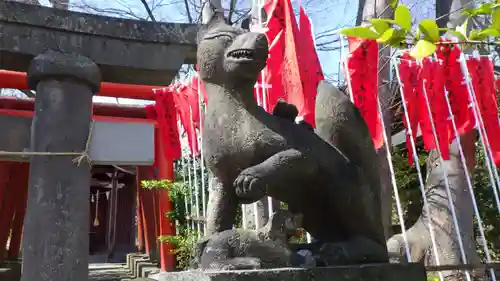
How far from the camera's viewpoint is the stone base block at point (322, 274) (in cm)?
158

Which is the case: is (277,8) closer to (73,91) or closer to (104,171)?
(73,91)

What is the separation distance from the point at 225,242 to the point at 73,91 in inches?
74.0

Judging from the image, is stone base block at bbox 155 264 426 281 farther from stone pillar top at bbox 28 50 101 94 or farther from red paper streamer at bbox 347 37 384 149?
red paper streamer at bbox 347 37 384 149

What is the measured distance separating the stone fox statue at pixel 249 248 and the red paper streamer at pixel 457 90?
403 cm

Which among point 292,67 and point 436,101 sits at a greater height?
point 292,67

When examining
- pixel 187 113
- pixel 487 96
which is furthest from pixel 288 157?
pixel 187 113

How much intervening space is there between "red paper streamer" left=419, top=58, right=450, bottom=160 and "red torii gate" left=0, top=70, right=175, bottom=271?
3.38 metres

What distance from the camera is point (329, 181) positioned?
1.99 metres

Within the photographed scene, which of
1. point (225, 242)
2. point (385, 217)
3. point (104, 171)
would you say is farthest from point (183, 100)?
point (104, 171)

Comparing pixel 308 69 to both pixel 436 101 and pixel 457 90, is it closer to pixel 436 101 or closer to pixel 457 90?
pixel 436 101

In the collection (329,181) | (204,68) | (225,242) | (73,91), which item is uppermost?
(73,91)

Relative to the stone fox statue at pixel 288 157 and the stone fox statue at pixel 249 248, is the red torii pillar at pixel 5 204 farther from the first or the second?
the stone fox statue at pixel 249 248

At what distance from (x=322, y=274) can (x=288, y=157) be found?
49 cm

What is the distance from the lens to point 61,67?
295cm
